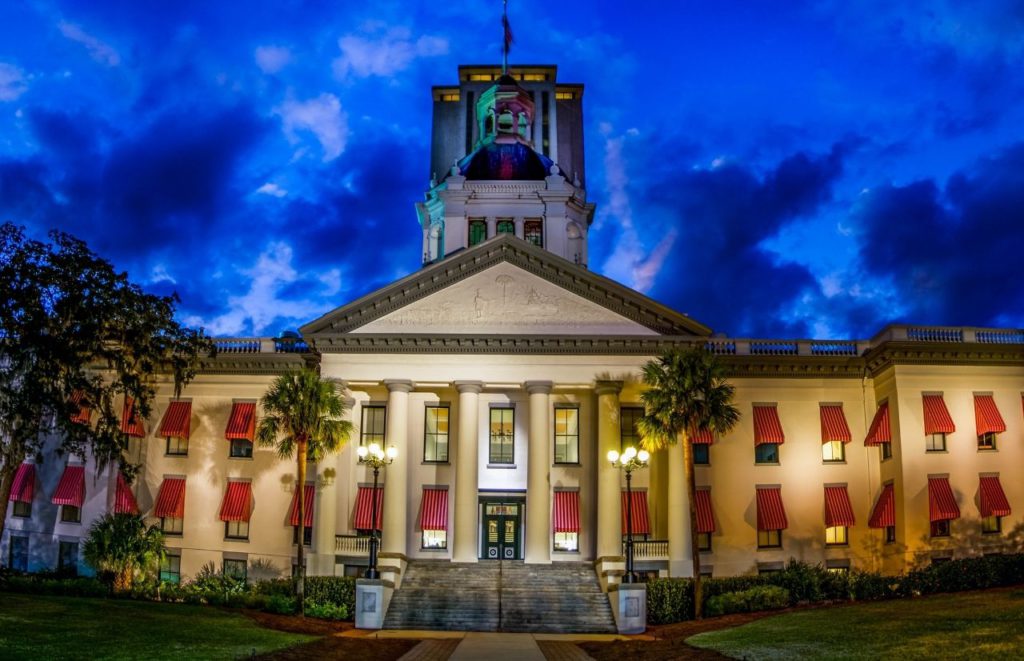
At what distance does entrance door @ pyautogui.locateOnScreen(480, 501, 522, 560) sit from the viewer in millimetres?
43094

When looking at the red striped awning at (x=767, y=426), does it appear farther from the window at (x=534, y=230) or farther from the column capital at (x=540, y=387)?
the window at (x=534, y=230)

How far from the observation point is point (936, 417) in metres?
41.4

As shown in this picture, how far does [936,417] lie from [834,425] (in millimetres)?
4413

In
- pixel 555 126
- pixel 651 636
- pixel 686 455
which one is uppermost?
pixel 555 126

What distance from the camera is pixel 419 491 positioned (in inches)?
1713

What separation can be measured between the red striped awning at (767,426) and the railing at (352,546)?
18.0 m

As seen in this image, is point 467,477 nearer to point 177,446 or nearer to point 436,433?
point 436,433

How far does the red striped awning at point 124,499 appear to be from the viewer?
42566 mm

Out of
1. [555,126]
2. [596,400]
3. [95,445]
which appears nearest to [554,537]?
[596,400]

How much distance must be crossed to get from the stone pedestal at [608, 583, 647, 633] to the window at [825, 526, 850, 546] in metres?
13.2

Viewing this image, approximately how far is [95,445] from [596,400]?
852 inches

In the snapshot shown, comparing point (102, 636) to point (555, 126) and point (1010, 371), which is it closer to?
point (1010, 371)

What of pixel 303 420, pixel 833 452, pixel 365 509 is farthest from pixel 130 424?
pixel 833 452

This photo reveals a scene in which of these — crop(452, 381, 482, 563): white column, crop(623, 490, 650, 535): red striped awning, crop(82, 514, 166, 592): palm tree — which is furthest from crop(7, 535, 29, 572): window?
crop(623, 490, 650, 535): red striped awning
